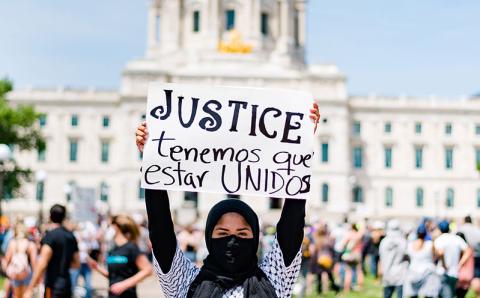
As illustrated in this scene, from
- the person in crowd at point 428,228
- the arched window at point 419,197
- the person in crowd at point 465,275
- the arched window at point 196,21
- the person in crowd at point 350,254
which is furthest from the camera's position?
the arched window at point 196,21

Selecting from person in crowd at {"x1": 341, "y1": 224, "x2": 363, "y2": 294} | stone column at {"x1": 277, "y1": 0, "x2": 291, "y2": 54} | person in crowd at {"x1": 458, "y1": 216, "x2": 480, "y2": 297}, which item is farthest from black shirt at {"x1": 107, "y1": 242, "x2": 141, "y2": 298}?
stone column at {"x1": 277, "y1": 0, "x2": 291, "y2": 54}

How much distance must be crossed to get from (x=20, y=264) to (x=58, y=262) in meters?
1.83

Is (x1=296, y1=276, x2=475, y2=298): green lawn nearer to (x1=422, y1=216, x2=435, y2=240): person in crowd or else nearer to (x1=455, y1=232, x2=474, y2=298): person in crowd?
(x1=422, y1=216, x2=435, y2=240): person in crowd

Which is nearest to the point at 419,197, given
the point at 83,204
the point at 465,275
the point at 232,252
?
the point at 83,204

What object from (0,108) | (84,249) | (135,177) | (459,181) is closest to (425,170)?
(459,181)

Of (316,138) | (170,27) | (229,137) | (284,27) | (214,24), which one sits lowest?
(229,137)

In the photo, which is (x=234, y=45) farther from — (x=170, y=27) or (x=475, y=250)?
(x=475, y=250)

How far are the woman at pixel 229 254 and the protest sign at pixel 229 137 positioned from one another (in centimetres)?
14

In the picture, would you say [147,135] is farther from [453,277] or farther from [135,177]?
[135,177]

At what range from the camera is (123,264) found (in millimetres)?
7574

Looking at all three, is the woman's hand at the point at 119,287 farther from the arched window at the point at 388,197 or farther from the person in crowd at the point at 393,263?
the arched window at the point at 388,197

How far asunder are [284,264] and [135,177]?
209 feet

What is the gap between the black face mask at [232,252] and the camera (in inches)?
144

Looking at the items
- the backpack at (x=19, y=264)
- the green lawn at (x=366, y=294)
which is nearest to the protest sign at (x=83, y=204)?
the green lawn at (x=366, y=294)
